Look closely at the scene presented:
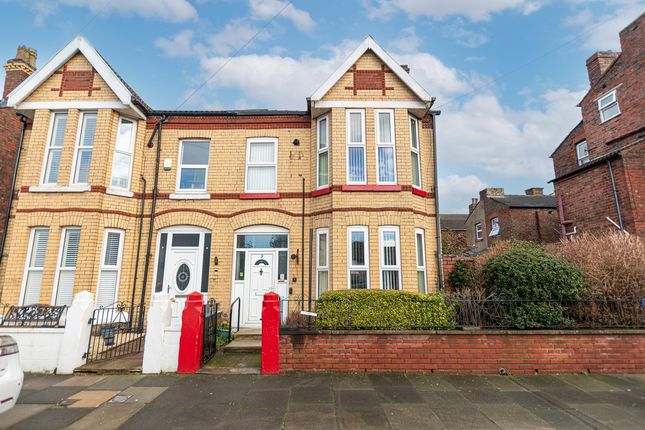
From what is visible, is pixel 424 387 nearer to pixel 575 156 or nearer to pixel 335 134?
pixel 335 134

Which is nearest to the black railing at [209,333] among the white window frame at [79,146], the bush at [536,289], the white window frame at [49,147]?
the white window frame at [79,146]

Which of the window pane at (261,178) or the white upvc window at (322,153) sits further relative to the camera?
the window pane at (261,178)

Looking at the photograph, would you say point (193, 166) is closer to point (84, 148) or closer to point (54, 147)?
point (84, 148)

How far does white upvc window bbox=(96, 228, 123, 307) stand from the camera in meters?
9.34

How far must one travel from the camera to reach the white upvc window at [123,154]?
1012 centimetres

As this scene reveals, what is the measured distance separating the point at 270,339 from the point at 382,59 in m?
8.71

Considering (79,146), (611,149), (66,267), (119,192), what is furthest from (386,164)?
(611,149)

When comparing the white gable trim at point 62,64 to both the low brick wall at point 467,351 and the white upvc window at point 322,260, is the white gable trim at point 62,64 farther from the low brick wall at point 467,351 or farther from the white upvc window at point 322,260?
the low brick wall at point 467,351

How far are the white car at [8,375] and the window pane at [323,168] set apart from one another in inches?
303

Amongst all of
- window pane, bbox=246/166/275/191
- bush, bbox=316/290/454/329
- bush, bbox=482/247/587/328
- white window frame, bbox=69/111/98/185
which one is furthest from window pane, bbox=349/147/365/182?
white window frame, bbox=69/111/98/185

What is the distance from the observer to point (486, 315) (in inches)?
262

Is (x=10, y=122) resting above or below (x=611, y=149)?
below

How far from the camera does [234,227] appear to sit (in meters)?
10.1

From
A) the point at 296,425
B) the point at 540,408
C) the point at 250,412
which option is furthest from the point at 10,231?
the point at 540,408
